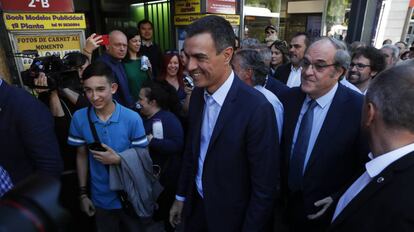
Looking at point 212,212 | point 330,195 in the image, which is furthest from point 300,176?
point 212,212

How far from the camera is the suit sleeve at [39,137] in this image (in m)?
1.48

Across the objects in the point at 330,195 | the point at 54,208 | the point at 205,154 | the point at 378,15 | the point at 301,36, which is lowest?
the point at 330,195

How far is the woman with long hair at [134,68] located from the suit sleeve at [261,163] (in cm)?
242

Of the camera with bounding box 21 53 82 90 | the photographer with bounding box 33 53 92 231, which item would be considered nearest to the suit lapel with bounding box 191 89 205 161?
the photographer with bounding box 33 53 92 231

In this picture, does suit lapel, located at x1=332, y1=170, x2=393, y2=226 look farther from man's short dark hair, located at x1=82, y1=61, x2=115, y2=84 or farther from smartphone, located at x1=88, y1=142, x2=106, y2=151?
man's short dark hair, located at x1=82, y1=61, x2=115, y2=84

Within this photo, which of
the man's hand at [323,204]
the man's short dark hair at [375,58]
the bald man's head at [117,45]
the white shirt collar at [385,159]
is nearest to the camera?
the white shirt collar at [385,159]

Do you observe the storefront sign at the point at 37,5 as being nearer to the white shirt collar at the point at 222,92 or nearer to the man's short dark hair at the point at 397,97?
the white shirt collar at the point at 222,92

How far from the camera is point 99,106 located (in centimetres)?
203

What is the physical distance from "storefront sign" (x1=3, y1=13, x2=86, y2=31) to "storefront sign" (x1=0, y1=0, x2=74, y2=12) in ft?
0.19

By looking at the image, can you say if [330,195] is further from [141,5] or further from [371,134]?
[141,5]

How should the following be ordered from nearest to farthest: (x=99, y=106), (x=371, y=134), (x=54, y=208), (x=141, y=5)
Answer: (x=54, y=208)
(x=371, y=134)
(x=99, y=106)
(x=141, y=5)

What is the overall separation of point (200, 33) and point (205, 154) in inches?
29.9

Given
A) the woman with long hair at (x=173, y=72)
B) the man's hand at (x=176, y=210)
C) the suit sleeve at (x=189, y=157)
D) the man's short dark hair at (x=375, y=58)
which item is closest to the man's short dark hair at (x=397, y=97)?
the suit sleeve at (x=189, y=157)

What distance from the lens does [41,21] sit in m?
3.13
